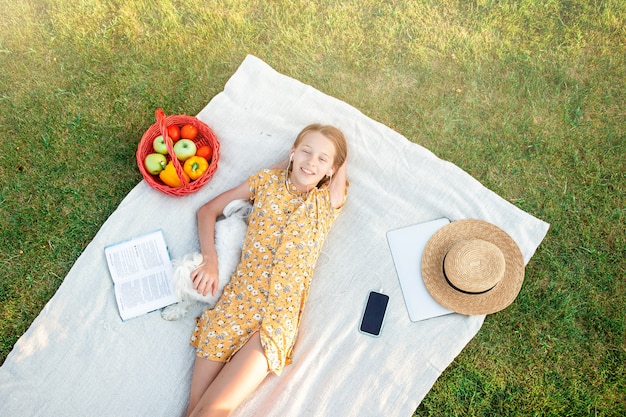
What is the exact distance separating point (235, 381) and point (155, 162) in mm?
1956

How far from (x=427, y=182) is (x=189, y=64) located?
2.76 metres

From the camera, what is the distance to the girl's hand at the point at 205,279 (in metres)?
3.74

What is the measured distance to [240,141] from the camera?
451cm

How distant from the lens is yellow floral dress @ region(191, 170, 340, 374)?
3504 mm

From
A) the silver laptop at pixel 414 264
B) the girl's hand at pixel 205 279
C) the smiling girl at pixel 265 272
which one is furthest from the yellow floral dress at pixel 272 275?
the silver laptop at pixel 414 264

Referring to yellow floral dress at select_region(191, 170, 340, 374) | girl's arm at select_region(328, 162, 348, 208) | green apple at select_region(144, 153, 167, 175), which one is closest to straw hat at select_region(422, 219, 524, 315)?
girl's arm at select_region(328, 162, 348, 208)

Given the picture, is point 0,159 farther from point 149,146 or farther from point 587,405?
point 587,405

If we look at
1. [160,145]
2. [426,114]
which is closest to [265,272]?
[160,145]

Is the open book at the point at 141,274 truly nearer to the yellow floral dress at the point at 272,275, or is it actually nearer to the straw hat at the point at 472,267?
the yellow floral dress at the point at 272,275

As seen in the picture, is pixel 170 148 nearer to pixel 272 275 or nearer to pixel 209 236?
pixel 209 236

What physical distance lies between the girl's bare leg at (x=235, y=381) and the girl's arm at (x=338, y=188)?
1328 millimetres

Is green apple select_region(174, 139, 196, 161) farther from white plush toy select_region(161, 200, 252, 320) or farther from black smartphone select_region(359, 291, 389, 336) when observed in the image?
black smartphone select_region(359, 291, 389, 336)

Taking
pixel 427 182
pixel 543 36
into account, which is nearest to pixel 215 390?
pixel 427 182

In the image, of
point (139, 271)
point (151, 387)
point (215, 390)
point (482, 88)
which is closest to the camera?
point (215, 390)
